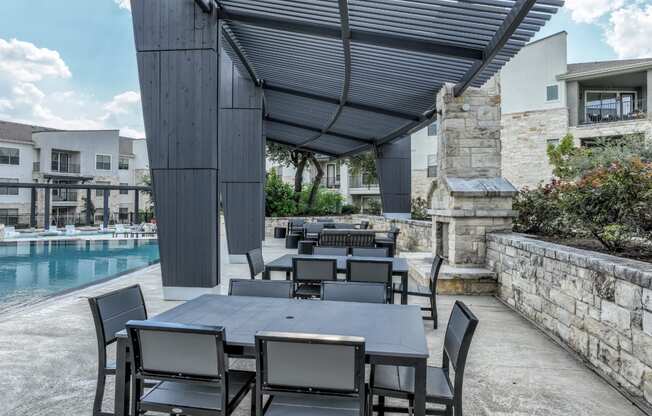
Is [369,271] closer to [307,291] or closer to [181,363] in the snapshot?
[307,291]

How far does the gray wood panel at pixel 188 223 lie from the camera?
5.47m

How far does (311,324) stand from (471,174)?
522 centimetres

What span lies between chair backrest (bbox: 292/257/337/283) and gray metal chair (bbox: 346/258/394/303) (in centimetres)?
22

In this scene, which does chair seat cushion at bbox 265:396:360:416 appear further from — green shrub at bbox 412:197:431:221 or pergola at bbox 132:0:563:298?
green shrub at bbox 412:197:431:221

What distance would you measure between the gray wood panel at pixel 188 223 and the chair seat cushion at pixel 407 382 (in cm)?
361

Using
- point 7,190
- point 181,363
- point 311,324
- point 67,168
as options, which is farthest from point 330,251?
point 67,168

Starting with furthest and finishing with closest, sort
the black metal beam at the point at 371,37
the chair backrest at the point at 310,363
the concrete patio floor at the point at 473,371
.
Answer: the black metal beam at the point at 371,37, the concrete patio floor at the point at 473,371, the chair backrest at the point at 310,363

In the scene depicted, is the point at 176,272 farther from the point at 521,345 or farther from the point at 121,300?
the point at 521,345

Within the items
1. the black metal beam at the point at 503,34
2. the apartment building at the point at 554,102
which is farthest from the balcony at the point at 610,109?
the black metal beam at the point at 503,34

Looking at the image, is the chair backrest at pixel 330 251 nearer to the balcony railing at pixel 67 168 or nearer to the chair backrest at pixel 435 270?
the chair backrest at pixel 435 270

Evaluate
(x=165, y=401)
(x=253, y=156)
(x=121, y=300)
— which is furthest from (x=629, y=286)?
(x=253, y=156)

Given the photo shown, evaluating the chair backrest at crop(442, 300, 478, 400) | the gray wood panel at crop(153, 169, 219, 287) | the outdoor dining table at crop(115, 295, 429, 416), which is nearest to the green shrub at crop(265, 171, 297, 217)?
the gray wood panel at crop(153, 169, 219, 287)

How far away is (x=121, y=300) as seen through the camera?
2.71 meters

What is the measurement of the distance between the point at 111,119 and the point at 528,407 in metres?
45.7
